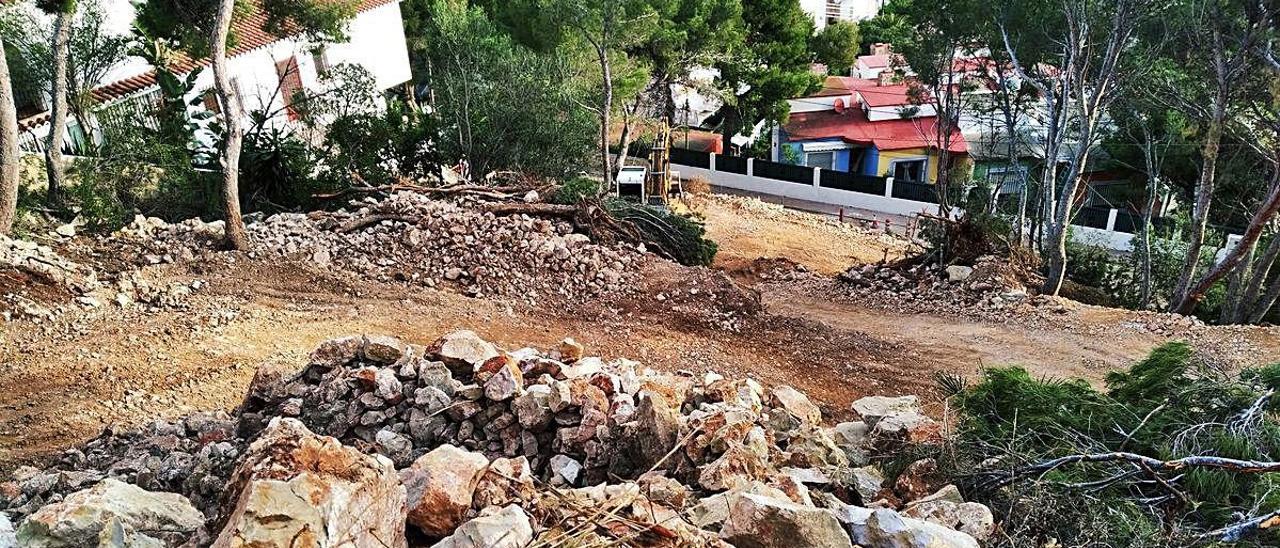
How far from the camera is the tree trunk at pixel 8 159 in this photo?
894cm

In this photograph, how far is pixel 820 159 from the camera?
26891 mm

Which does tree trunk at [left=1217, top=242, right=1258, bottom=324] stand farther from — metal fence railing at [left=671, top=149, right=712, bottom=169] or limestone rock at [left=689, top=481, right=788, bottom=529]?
metal fence railing at [left=671, top=149, right=712, bottom=169]

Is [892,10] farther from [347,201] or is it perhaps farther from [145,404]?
[145,404]

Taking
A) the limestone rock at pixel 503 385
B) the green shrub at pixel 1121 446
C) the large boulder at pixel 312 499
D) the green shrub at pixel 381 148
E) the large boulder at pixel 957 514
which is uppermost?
the green shrub at pixel 381 148

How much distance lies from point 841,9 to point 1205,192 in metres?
35.3

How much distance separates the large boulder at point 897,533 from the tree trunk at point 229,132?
8.79 meters

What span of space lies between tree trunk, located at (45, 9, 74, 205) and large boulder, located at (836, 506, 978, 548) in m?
11.9

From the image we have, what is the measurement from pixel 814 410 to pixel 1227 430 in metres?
2.32

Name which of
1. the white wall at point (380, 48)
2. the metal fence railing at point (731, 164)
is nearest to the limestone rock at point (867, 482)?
the white wall at point (380, 48)

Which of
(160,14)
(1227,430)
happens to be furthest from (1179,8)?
(160,14)

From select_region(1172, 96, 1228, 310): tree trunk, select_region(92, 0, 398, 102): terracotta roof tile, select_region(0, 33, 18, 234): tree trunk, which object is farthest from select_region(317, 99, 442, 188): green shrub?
select_region(1172, 96, 1228, 310): tree trunk

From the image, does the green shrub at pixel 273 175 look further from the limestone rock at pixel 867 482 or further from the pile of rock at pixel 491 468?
the limestone rock at pixel 867 482

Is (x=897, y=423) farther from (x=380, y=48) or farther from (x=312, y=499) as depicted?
(x=380, y=48)

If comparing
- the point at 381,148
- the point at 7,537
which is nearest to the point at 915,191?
the point at 381,148
